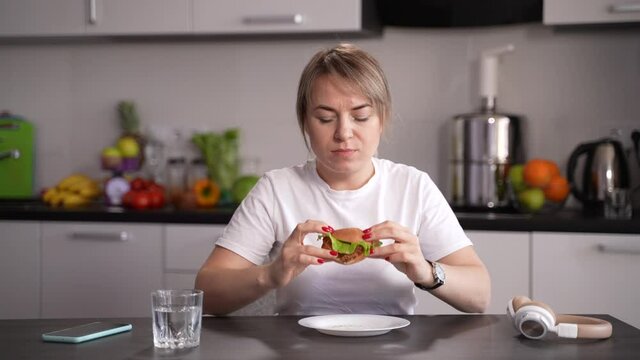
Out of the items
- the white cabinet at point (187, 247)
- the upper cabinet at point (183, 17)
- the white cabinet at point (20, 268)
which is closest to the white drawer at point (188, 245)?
the white cabinet at point (187, 247)

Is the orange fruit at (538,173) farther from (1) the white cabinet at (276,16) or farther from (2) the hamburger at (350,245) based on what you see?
(2) the hamburger at (350,245)

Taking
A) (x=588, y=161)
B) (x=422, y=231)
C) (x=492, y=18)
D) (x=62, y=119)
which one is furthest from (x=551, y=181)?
(x=62, y=119)

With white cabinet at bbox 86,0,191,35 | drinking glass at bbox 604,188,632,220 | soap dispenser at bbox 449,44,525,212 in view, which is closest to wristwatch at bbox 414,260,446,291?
drinking glass at bbox 604,188,632,220

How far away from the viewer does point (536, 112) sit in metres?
3.40

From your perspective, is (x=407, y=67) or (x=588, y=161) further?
(x=407, y=67)

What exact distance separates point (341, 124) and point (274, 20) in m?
1.46

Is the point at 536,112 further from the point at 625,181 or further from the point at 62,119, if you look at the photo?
the point at 62,119

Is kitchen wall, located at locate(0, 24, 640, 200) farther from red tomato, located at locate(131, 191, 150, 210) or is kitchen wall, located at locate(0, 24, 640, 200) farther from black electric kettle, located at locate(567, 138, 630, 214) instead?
red tomato, located at locate(131, 191, 150, 210)

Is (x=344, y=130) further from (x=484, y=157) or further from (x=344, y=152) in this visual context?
(x=484, y=157)

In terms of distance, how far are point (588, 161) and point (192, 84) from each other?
4.96 ft

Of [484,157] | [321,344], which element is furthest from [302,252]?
[484,157]

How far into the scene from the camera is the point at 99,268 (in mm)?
3182

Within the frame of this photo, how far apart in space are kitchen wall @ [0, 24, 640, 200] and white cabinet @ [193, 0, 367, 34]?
31 cm

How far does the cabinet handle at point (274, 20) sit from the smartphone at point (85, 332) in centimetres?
180
